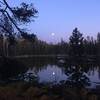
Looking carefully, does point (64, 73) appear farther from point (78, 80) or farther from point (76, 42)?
point (76, 42)

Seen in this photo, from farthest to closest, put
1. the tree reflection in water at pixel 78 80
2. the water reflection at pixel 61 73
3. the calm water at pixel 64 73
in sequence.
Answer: the calm water at pixel 64 73 → the water reflection at pixel 61 73 → the tree reflection in water at pixel 78 80

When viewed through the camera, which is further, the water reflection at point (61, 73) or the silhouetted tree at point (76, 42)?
the silhouetted tree at point (76, 42)

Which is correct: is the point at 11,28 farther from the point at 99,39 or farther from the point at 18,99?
the point at 99,39

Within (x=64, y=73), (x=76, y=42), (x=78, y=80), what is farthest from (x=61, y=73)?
(x=76, y=42)

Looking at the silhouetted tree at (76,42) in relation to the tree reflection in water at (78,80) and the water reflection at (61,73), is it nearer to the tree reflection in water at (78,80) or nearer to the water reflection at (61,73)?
the water reflection at (61,73)

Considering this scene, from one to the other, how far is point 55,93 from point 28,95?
885 millimetres

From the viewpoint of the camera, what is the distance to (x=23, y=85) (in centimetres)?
955

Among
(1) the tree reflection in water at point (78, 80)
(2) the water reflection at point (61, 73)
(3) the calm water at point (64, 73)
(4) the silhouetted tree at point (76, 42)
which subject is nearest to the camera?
(1) the tree reflection in water at point (78, 80)

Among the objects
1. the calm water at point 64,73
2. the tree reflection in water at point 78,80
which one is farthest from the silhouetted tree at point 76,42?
the tree reflection in water at point 78,80

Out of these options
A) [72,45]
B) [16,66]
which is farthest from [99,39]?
[16,66]

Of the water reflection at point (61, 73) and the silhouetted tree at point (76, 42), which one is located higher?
the silhouetted tree at point (76, 42)

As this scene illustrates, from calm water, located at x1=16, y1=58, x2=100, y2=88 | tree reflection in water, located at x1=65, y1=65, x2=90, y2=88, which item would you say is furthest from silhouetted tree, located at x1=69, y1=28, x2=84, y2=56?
tree reflection in water, located at x1=65, y1=65, x2=90, y2=88

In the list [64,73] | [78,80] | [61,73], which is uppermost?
[78,80]

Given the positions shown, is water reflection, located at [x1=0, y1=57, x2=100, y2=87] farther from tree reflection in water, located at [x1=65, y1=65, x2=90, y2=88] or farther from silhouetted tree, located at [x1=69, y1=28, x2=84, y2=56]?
silhouetted tree, located at [x1=69, y1=28, x2=84, y2=56]
